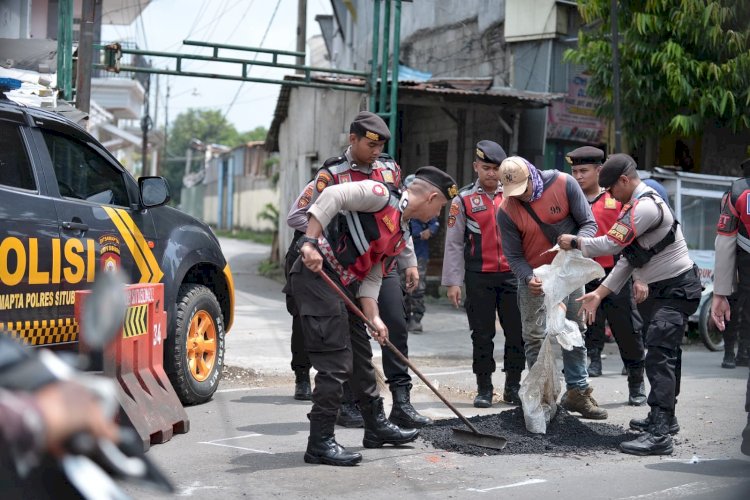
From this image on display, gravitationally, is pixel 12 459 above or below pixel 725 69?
below

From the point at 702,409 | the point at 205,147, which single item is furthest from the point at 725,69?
the point at 205,147

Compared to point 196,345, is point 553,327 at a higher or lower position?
higher

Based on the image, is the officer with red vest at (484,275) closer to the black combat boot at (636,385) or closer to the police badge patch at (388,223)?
the black combat boot at (636,385)

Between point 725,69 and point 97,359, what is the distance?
12.8 m

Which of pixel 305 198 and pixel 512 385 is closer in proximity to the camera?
pixel 305 198

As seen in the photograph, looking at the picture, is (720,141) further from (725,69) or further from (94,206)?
(94,206)

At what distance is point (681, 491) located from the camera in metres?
5.09

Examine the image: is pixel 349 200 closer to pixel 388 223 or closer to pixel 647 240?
pixel 388 223

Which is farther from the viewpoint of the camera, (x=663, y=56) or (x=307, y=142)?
(x=307, y=142)

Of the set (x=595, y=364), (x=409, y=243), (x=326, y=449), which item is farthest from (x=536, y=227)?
(x=595, y=364)

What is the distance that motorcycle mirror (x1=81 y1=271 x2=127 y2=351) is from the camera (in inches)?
73.6

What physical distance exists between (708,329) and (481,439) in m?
6.49

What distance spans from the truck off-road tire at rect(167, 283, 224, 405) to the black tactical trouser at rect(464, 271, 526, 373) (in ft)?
6.46

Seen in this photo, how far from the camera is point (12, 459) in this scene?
1.85 meters
